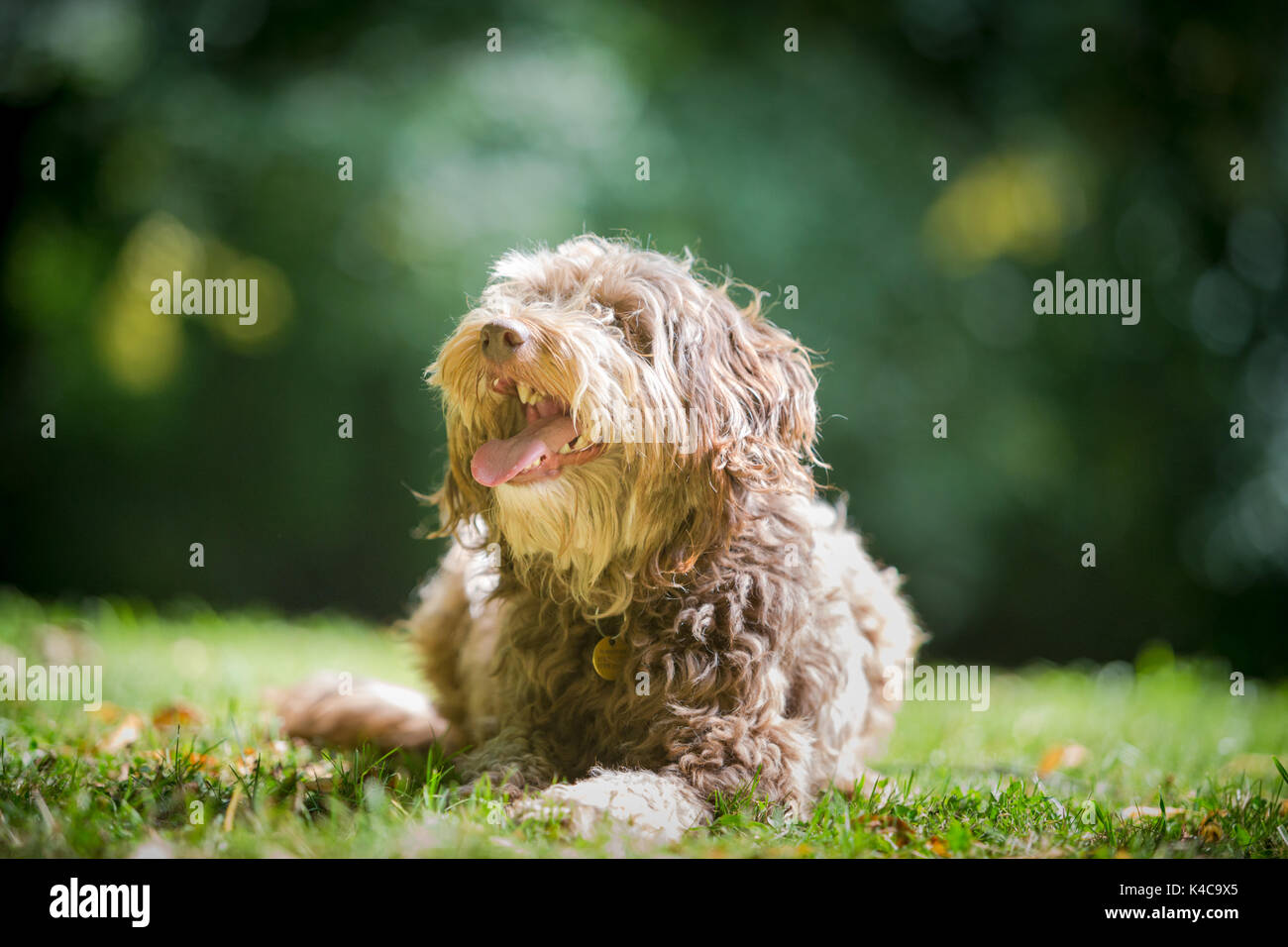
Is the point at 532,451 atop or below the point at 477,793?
atop

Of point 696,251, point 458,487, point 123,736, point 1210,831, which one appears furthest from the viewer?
point 696,251

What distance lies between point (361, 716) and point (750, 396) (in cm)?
219

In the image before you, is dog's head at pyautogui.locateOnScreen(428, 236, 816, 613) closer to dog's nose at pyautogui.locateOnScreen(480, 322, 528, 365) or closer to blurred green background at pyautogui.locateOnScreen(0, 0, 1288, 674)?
dog's nose at pyautogui.locateOnScreen(480, 322, 528, 365)

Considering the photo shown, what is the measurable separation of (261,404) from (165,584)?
2.00 metres

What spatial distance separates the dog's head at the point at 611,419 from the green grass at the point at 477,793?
817 mm

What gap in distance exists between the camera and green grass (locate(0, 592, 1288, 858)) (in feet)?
8.61

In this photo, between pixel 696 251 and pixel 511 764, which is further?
pixel 696 251

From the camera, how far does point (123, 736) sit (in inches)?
158

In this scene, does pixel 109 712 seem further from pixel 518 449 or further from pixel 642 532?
pixel 642 532

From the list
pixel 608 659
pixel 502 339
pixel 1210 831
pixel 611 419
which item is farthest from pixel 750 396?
pixel 1210 831

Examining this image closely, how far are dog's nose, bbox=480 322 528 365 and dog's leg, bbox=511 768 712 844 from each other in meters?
1.27

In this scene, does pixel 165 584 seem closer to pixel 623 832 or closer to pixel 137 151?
pixel 137 151

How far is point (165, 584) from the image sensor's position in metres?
9.46
